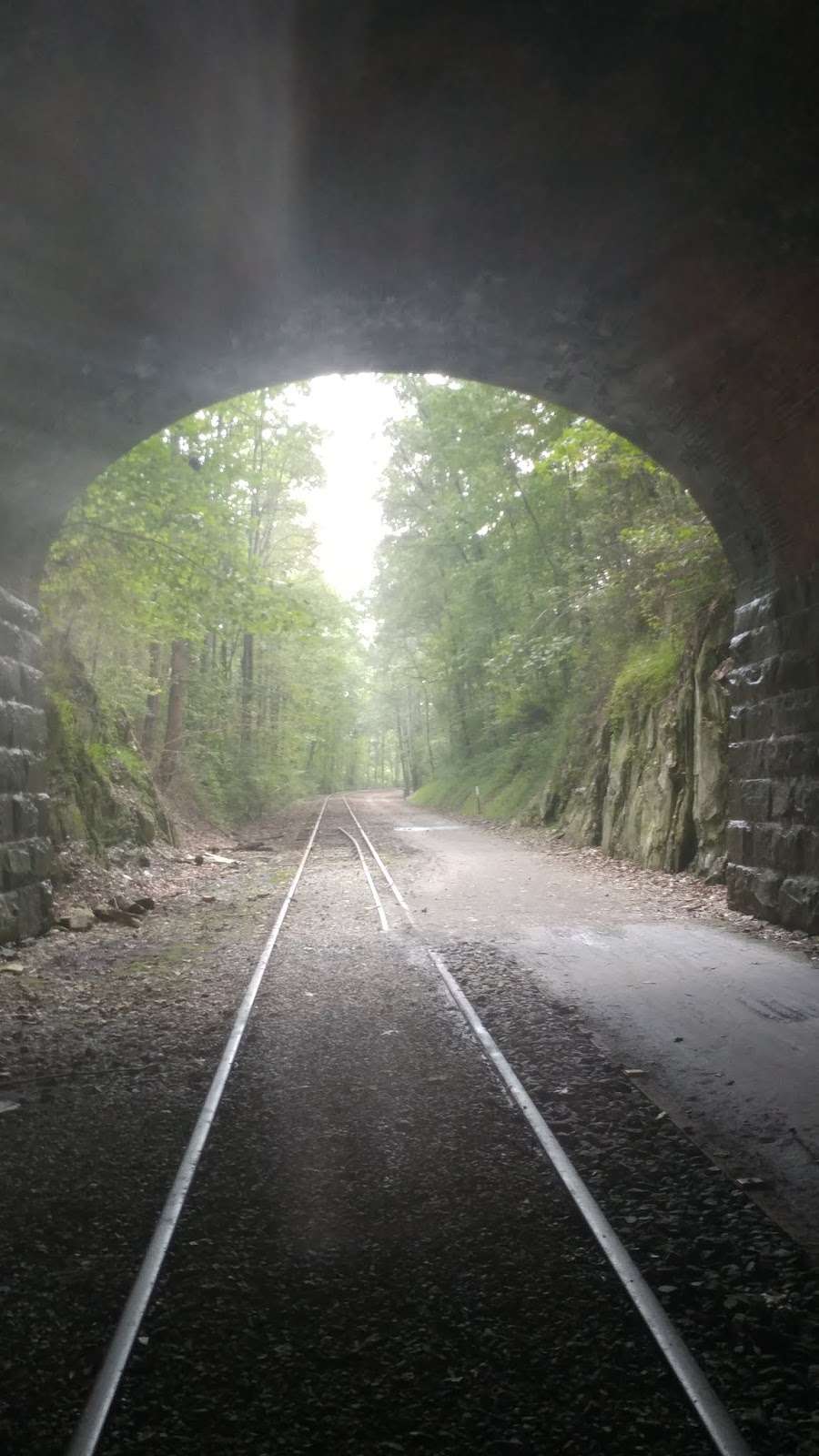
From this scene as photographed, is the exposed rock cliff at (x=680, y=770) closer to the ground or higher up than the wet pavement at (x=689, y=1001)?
higher up

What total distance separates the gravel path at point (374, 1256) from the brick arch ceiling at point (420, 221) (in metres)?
5.43

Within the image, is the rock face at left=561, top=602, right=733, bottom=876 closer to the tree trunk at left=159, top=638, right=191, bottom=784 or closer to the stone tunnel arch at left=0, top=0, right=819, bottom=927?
the stone tunnel arch at left=0, top=0, right=819, bottom=927

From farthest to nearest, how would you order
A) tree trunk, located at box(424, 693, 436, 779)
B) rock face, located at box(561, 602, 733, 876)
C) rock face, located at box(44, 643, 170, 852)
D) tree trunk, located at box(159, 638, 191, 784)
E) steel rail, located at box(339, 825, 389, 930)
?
tree trunk, located at box(424, 693, 436, 779), tree trunk, located at box(159, 638, 191, 784), rock face, located at box(561, 602, 733, 876), rock face, located at box(44, 643, 170, 852), steel rail, located at box(339, 825, 389, 930)

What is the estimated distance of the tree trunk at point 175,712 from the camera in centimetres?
1892

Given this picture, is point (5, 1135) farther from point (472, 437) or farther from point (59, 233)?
point (472, 437)

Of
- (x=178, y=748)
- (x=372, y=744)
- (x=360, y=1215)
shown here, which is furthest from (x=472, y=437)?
(x=372, y=744)

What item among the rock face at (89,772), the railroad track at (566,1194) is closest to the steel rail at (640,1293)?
the railroad track at (566,1194)

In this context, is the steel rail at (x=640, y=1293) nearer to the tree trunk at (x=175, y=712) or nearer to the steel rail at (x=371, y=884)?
the steel rail at (x=371, y=884)

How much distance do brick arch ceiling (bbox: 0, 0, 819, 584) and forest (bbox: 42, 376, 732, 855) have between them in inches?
125

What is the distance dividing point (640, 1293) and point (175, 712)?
17748 mm

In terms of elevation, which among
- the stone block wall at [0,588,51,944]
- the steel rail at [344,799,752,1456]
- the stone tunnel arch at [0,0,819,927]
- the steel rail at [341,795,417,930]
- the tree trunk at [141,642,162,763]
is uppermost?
the stone tunnel arch at [0,0,819,927]

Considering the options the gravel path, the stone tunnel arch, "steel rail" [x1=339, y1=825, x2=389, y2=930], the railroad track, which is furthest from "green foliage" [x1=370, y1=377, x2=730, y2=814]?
the gravel path

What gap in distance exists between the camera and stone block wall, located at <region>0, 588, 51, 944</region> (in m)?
8.06

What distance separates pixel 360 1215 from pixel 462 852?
12.9m
